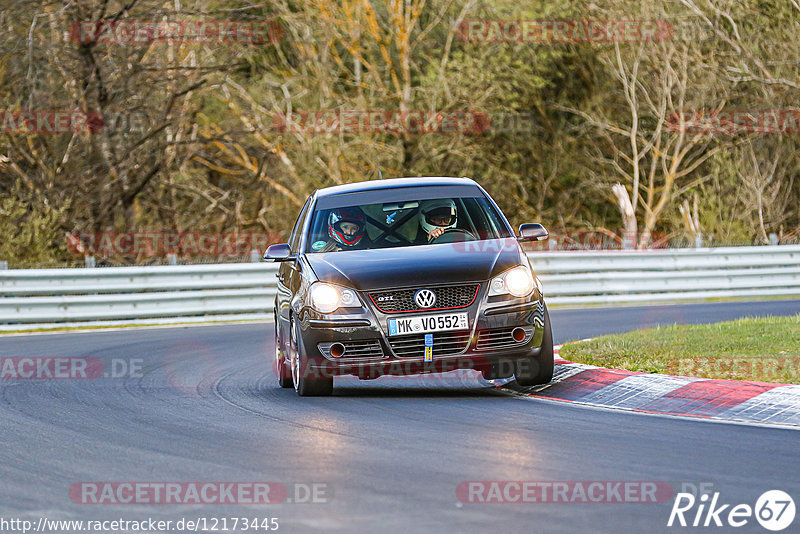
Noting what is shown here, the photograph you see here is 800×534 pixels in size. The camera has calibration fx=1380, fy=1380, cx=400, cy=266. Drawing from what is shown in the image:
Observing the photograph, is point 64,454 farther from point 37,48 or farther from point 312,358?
point 37,48

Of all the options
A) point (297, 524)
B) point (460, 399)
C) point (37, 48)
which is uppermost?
point (37, 48)

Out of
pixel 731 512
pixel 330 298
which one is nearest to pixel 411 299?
pixel 330 298

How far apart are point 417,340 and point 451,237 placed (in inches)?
55.5

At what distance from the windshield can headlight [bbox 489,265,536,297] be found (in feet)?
2.68

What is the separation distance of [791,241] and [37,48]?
1715 cm

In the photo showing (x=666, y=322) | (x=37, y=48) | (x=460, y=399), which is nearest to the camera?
(x=460, y=399)

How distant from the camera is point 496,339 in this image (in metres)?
10.6

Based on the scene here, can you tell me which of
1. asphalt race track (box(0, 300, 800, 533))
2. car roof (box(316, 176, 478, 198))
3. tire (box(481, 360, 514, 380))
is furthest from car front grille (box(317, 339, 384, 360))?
car roof (box(316, 176, 478, 198))

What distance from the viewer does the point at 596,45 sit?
3669 centimetres

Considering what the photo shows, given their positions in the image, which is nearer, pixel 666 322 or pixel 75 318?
pixel 666 322

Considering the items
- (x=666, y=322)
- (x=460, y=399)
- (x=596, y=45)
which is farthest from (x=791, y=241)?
(x=460, y=399)

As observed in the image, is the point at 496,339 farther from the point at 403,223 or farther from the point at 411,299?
the point at 403,223

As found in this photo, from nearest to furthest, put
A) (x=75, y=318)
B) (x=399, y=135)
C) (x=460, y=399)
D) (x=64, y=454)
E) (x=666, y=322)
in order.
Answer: (x=64, y=454)
(x=460, y=399)
(x=666, y=322)
(x=75, y=318)
(x=399, y=135)

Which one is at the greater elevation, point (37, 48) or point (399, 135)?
point (37, 48)
